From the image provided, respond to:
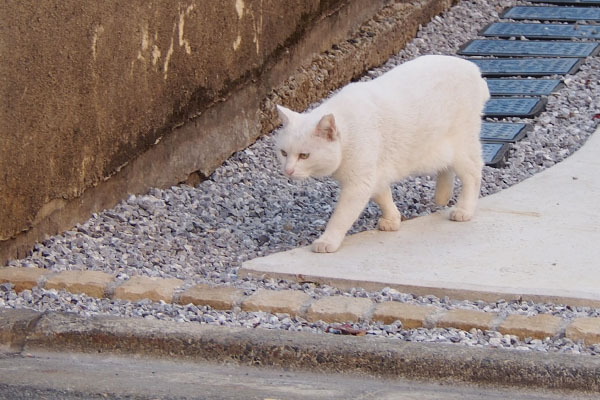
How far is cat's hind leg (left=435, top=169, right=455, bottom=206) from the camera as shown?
17.7 feet

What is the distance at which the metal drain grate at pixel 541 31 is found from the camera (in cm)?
837

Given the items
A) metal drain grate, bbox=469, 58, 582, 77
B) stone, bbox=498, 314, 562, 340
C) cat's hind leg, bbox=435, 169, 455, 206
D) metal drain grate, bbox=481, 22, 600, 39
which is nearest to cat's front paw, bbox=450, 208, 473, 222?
cat's hind leg, bbox=435, 169, 455, 206

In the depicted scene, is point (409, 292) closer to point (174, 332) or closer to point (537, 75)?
point (174, 332)

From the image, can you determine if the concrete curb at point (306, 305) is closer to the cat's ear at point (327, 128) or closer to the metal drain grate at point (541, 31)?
the cat's ear at point (327, 128)

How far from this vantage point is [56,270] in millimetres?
4582

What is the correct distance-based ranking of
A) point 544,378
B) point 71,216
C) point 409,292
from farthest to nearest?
point 71,216
point 409,292
point 544,378

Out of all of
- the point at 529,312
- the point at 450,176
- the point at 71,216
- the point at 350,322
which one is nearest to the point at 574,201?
the point at 450,176

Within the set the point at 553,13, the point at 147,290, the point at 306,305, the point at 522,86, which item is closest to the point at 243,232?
the point at 147,290

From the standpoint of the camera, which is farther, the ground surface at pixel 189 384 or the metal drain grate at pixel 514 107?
the metal drain grate at pixel 514 107

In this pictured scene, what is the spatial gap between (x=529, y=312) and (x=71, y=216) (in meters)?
2.15

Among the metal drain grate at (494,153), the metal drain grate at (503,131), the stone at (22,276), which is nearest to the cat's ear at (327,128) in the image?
the stone at (22,276)

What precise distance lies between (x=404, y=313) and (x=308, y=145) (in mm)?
951

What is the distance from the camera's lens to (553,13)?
8812mm

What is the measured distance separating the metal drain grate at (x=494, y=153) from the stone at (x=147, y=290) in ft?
7.65
